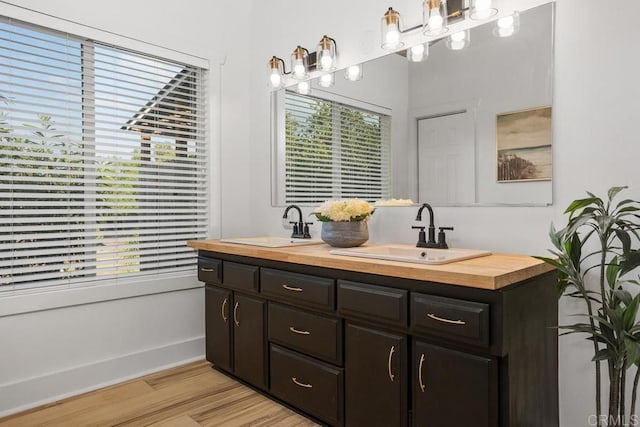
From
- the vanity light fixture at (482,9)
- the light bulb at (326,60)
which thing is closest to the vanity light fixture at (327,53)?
the light bulb at (326,60)

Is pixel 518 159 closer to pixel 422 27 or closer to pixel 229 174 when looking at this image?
pixel 422 27

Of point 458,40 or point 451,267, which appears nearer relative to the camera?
point 451,267

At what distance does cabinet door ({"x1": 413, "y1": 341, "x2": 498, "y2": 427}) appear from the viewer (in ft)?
4.77

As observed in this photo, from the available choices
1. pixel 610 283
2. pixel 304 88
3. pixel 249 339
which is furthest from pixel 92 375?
pixel 610 283

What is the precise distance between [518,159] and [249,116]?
219cm

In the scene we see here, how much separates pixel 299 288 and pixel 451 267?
81cm

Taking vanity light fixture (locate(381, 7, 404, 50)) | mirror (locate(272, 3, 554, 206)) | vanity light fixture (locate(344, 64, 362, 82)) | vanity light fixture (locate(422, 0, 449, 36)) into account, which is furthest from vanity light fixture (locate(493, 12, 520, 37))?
vanity light fixture (locate(344, 64, 362, 82))

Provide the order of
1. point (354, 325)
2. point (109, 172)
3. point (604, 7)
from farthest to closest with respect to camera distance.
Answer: point (109, 172) → point (354, 325) → point (604, 7)

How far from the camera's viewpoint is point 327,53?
2715 mm

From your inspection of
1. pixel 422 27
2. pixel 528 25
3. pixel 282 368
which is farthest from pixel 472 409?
pixel 422 27

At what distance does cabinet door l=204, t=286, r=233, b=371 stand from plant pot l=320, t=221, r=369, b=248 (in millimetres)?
803

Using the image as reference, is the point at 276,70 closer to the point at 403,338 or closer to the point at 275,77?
the point at 275,77

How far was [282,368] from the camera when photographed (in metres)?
2.26

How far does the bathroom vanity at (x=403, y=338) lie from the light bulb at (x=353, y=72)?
1122 mm
